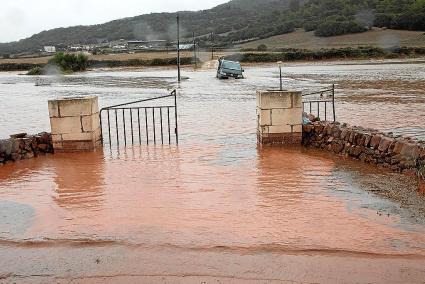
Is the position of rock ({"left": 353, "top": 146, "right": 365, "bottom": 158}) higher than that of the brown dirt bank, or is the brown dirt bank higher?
rock ({"left": 353, "top": 146, "right": 365, "bottom": 158})

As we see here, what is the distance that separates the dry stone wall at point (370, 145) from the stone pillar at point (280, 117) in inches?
15.4

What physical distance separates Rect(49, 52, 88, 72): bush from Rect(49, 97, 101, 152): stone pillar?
204ft

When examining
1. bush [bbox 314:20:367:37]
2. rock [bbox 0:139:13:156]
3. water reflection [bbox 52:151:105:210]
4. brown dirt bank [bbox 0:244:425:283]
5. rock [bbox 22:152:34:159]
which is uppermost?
bush [bbox 314:20:367:37]

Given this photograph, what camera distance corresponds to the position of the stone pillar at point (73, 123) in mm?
12055

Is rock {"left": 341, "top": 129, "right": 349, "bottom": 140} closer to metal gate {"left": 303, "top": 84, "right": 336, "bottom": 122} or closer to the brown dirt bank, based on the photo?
metal gate {"left": 303, "top": 84, "right": 336, "bottom": 122}

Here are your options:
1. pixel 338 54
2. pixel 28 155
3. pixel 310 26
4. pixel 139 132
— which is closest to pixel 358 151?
pixel 139 132

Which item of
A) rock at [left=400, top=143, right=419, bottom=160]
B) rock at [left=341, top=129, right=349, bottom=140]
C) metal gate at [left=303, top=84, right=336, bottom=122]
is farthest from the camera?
metal gate at [left=303, top=84, right=336, bottom=122]

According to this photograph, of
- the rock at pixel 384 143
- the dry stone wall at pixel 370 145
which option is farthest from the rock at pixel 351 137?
the rock at pixel 384 143

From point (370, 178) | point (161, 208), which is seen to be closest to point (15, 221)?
point (161, 208)

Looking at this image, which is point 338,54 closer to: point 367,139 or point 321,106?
point 321,106

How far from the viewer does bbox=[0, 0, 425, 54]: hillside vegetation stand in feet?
338

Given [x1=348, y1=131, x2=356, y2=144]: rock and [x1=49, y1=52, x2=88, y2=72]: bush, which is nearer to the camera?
[x1=348, y1=131, x2=356, y2=144]: rock

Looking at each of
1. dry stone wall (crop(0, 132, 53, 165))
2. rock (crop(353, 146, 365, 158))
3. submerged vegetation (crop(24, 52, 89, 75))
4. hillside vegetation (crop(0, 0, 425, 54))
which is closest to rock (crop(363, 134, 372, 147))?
rock (crop(353, 146, 365, 158))

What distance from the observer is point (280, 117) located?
12.4m
